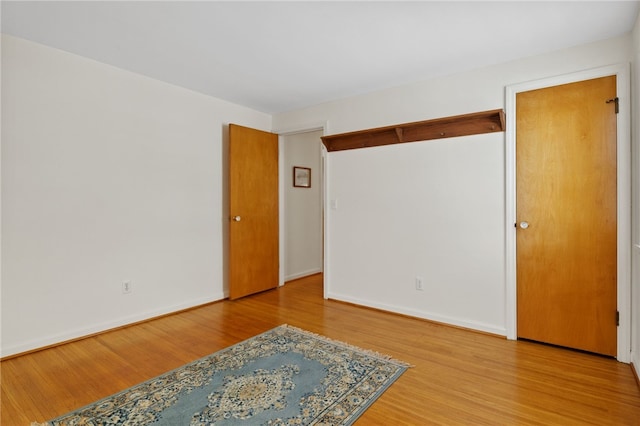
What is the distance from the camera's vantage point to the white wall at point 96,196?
247 centimetres

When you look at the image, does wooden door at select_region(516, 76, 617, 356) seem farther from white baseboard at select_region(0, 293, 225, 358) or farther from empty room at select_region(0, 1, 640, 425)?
white baseboard at select_region(0, 293, 225, 358)

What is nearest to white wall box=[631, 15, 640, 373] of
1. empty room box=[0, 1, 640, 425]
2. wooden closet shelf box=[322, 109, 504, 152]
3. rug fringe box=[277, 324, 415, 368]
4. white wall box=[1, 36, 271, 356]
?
empty room box=[0, 1, 640, 425]

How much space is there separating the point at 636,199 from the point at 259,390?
2793 mm

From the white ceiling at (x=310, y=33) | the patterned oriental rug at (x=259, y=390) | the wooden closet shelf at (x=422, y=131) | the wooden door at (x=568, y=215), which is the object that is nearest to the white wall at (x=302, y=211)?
the wooden closet shelf at (x=422, y=131)

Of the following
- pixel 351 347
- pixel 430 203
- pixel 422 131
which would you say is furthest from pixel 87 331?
pixel 422 131

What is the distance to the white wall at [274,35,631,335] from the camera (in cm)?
286

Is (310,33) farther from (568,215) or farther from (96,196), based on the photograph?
(568,215)

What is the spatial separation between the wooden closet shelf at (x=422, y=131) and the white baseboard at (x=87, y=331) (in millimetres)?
2482

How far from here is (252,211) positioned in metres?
4.17

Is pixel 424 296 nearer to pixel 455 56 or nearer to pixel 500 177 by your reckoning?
pixel 500 177

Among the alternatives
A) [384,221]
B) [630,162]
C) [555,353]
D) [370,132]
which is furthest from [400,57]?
[555,353]

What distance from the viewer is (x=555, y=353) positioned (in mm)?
2523

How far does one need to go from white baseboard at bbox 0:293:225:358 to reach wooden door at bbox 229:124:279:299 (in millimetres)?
651

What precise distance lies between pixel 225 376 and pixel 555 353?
8.11 ft
